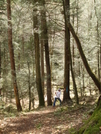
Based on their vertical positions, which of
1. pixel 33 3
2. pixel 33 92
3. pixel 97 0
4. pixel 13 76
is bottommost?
pixel 33 92

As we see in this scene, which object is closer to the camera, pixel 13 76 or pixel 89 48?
pixel 13 76

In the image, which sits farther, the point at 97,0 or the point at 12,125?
the point at 97,0

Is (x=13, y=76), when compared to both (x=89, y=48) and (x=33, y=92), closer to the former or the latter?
(x=33, y=92)

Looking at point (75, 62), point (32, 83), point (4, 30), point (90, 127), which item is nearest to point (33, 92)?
point (32, 83)

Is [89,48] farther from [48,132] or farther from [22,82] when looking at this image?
[48,132]

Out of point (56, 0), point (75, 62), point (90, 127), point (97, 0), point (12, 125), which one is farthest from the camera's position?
point (75, 62)

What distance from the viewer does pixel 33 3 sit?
34.2 ft

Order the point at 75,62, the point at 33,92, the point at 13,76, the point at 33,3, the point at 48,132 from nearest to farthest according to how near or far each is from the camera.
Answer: the point at 48,132 < the point at 33,3 < the point at 13,76 < the point at 33,92 < the point at 75,62

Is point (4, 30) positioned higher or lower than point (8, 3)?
A: lower

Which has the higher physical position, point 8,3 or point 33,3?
point 8,3

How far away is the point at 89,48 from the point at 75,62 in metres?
2.44

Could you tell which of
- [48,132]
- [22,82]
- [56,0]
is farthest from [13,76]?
[48,132]

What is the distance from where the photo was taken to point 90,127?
3.46 meters

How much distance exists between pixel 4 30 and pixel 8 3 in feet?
8.24
